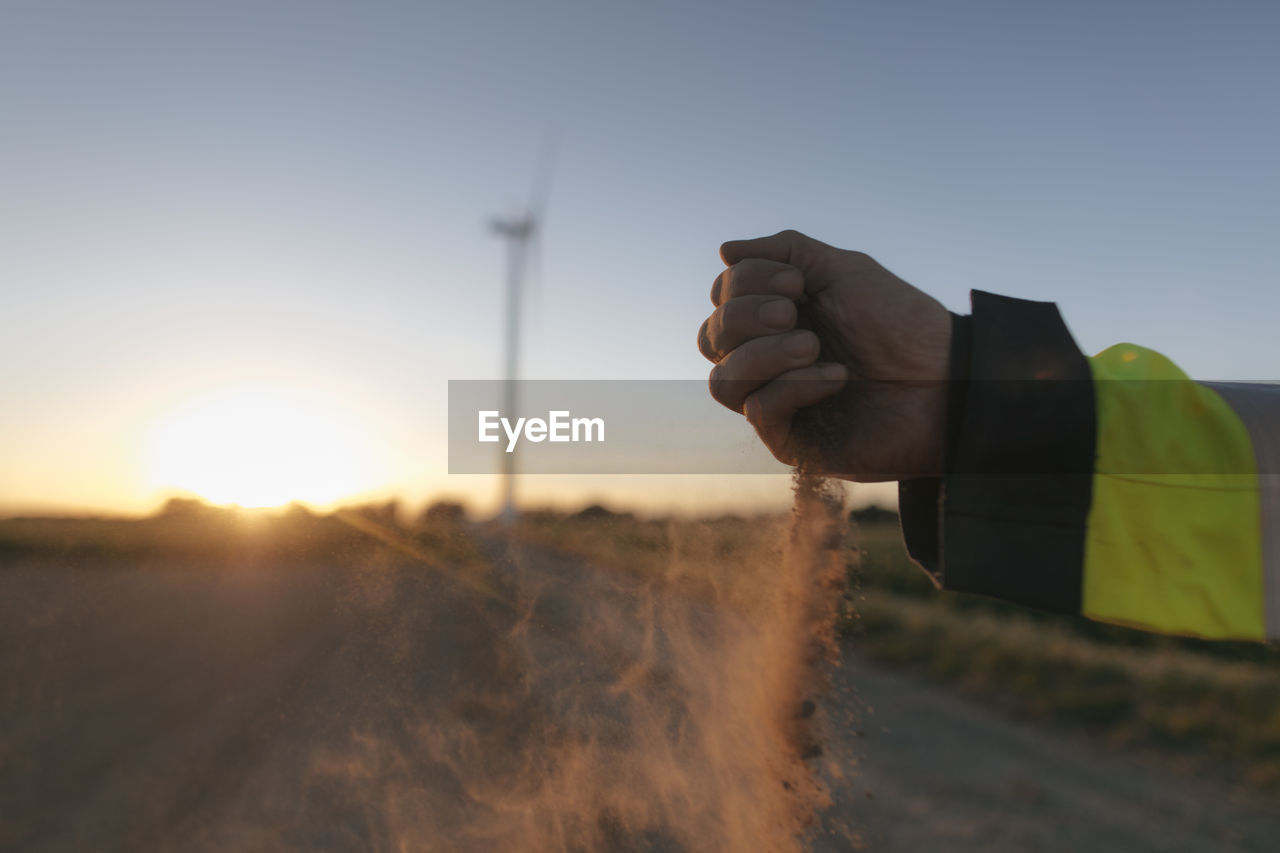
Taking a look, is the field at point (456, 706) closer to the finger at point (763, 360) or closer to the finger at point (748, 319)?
the finger at point (763, 360)

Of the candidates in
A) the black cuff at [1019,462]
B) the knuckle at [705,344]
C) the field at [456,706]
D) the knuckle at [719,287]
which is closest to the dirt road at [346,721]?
the field at [456,706]

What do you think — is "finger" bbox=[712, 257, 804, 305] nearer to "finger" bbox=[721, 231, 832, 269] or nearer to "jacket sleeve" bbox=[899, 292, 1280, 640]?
"finger" bbox=[721, 231, 832, 269]

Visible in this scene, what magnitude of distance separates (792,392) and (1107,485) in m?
0.65

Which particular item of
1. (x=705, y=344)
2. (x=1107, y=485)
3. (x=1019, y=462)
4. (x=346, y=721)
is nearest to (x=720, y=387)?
(x=705, y=344)

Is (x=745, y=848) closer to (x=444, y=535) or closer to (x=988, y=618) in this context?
(x=444, y=535)

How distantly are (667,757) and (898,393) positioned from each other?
120 cm

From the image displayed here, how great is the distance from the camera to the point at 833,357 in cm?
191

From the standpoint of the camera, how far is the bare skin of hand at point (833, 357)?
176 cm

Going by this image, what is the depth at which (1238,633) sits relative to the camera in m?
1.33

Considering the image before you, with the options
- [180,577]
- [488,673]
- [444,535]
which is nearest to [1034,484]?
[444,535]

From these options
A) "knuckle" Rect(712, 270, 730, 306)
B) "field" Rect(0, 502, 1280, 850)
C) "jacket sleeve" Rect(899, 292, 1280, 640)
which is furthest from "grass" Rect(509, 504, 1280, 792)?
"knuckle" Rect(712, 270, 730, 306)

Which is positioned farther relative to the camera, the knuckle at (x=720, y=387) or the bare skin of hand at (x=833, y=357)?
the knuckle at (x=720, y=387)

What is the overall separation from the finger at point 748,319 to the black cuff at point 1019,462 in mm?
409

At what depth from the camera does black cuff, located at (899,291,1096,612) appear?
1434 millimetres
